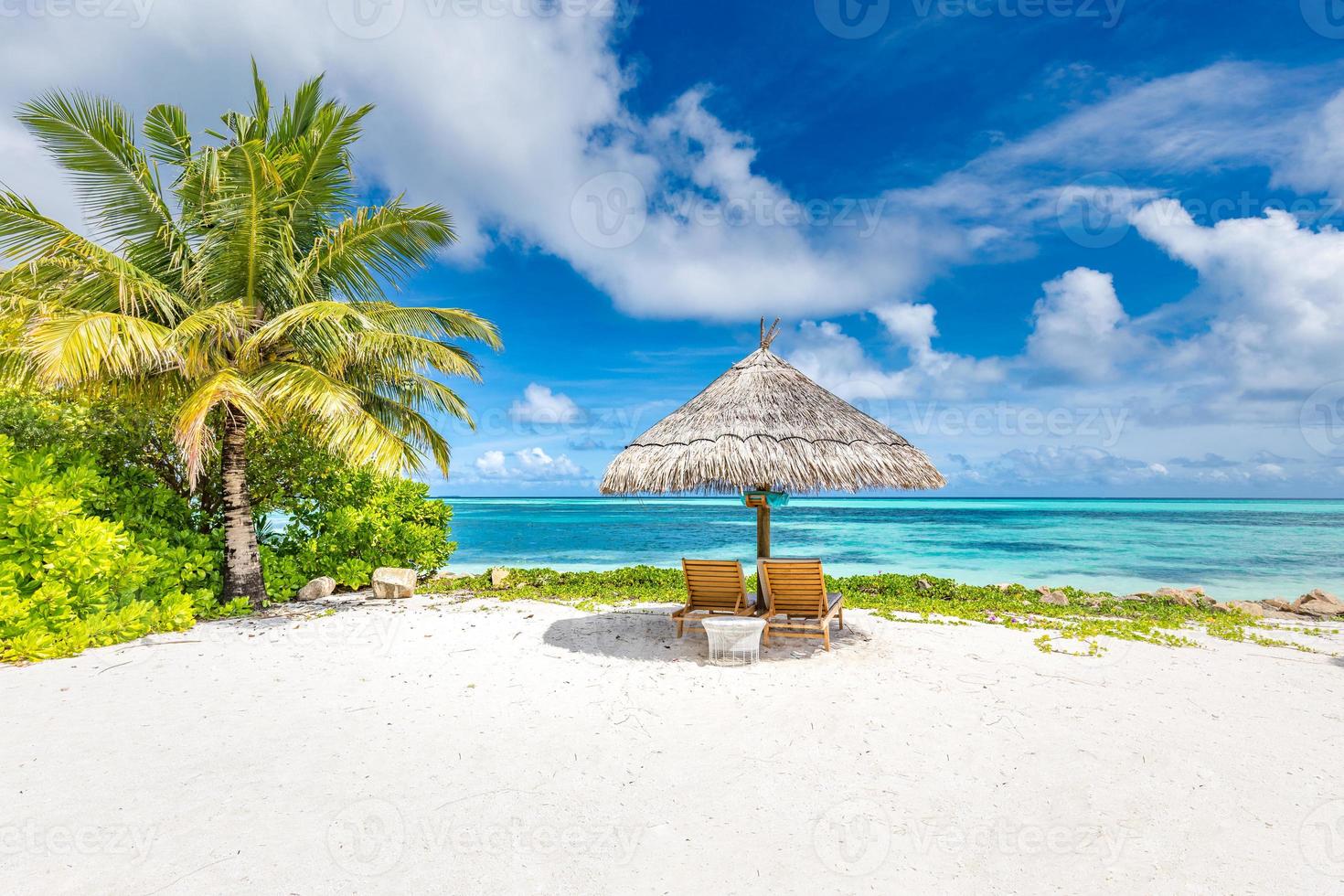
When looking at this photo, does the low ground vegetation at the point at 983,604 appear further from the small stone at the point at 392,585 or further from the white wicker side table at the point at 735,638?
the white wicker side table at the point at 735,638

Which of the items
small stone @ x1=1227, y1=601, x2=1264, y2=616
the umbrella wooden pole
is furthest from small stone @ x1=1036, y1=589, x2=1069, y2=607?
the umbrella wooden pole

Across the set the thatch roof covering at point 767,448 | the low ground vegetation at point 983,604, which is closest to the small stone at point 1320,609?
the low ground vegetation at point 983,604

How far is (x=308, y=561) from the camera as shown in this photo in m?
8.69

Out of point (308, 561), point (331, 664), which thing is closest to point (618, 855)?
point (331, 664)

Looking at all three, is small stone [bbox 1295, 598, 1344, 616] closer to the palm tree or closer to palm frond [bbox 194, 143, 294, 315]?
the palm tree

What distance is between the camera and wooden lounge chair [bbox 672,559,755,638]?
19.2 ft

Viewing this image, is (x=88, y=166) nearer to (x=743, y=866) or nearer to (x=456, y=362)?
(x=456, y=362)

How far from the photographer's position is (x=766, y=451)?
19.6 feet

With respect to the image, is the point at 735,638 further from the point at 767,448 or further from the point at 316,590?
the point at 316,590

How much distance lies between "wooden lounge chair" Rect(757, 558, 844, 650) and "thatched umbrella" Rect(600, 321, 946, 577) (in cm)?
65

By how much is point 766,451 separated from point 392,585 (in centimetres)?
567

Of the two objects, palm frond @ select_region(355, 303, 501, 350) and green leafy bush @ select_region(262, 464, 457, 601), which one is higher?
palm frond @ select_region(355, 303, 501, 350)

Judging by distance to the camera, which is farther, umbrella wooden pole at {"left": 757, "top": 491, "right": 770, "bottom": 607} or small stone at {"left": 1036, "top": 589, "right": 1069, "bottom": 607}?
small stone at {"left": 1036, "top": 589, "right": 1069, "bottom": 607}

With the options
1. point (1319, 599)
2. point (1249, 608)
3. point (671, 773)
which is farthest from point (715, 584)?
point (1319, 599)
